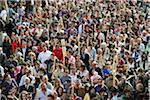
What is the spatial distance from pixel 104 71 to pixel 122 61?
76 cm

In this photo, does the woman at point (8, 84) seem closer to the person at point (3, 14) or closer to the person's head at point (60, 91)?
the person's head at point (60, 91)

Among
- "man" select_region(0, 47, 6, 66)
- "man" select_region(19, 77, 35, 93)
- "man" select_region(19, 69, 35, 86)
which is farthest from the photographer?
"man" select_region(0, 47, 6, 66)

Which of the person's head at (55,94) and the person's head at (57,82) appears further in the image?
the person's head at (57,82)

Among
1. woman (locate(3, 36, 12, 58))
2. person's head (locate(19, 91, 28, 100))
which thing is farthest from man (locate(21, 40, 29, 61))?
person's head (locate(19, 91, 28, 100))

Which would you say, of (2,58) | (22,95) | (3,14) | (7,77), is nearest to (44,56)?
(2,58)

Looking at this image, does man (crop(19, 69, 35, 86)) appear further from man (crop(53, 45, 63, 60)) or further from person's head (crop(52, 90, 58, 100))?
man (crop(53, 45, 63, 60))

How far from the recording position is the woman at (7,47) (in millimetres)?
12759

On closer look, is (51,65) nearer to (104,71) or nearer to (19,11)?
(104,71)

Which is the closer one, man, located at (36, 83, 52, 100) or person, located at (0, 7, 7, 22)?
man, located at (36, 83, 52, 100)

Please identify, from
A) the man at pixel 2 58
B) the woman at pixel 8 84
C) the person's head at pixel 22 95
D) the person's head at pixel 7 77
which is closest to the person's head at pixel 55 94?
the person's head at pixel 22 95

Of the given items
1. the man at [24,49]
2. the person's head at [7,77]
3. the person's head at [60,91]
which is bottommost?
the person's head at [60,91]

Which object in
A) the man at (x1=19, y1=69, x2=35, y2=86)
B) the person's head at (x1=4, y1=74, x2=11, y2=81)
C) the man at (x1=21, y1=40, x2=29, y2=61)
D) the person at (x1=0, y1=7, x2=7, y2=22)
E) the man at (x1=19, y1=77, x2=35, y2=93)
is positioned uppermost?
the person at (x1=0, y1=7, x2=7, y2=22)

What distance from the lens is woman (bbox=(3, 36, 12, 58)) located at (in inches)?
502

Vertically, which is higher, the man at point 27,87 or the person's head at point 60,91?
the man at point 27,87
